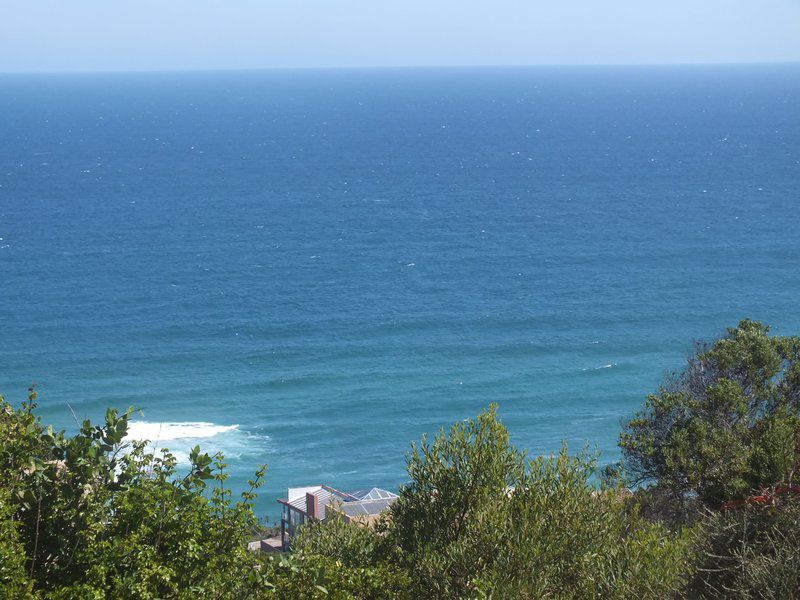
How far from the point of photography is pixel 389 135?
7205 inches

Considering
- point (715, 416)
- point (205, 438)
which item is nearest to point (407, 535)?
point (715, 416)

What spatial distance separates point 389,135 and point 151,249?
9939 cm

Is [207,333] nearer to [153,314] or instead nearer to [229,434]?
[153,314]

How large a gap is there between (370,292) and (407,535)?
2438 inches

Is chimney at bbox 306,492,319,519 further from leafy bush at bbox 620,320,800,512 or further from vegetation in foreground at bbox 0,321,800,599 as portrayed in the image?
vegetation in foreground at bbox 0,321,800,599

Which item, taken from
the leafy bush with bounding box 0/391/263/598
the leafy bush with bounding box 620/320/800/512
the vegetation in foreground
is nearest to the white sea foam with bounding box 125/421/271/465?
the leafy bush with bounding box 620/320/800/512

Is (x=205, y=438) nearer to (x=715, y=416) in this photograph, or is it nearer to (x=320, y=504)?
(x=320, y=504)

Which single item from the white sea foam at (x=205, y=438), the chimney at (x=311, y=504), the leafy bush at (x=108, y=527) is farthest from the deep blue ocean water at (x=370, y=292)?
the chimney at (x=311, y=504)

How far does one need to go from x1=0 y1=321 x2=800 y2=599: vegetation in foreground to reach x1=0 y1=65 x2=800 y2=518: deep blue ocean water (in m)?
5.56

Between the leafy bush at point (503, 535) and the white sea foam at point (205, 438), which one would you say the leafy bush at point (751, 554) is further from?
the white sea foam at point (205, 438)

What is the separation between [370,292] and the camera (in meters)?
75.9

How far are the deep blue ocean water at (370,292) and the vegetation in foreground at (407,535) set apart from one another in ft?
18.2

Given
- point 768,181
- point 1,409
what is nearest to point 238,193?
point 768,181

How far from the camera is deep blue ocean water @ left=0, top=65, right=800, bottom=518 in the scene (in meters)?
53.2
